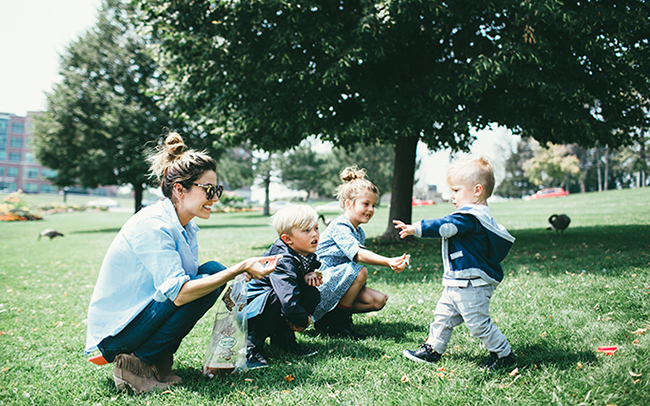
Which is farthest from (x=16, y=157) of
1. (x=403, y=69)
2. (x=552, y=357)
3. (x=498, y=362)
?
(x=552, y=357)

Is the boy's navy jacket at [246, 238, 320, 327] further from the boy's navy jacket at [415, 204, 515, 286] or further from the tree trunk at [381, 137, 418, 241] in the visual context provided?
the tree trunk at [381, 137, 418, 241]

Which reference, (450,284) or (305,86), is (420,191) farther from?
(450,284)

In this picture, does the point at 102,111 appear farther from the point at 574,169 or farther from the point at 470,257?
the point at 574,169

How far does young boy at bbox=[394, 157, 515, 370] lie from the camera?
2.99 metres

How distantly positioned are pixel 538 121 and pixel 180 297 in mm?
9473

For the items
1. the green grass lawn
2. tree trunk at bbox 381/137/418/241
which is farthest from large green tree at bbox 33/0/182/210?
the green grass lawn

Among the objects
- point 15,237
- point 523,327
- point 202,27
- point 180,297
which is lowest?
point 15,237

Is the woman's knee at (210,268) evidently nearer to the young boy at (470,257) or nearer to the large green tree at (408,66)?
the young boy at (470,257)

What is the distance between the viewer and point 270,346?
368cm

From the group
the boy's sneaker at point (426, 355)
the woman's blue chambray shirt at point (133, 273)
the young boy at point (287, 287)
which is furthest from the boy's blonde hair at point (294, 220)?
the boy's sneaker at point (426, 355)

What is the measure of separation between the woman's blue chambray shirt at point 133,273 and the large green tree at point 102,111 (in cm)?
2221

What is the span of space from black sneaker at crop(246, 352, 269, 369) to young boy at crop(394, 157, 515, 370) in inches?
48.2

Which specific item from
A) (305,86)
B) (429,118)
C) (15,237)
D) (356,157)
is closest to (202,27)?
(305,86)

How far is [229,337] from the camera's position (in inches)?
119
